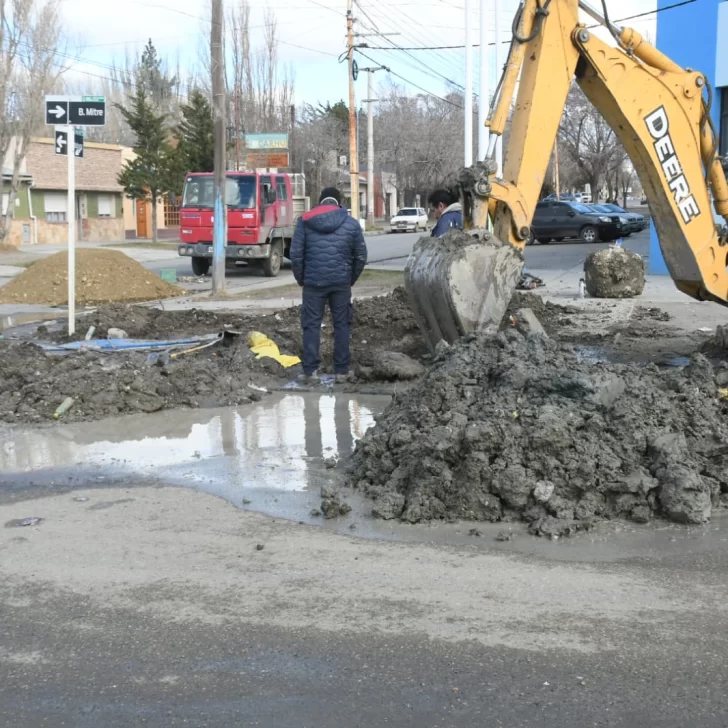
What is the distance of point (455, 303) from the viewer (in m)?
7.92

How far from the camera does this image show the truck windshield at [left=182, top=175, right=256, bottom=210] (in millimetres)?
24938

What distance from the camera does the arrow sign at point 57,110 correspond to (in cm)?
1273

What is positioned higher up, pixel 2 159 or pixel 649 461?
pixel 2 159

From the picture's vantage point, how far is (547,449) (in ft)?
19.1

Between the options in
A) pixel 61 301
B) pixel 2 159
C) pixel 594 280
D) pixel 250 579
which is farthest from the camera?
pixel 2 159

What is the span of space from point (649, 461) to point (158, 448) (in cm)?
383

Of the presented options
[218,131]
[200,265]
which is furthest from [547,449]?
[200,265]

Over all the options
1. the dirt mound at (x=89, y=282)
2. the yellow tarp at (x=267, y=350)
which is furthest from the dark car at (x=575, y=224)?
the yellow tarp at (x=267, y=350)

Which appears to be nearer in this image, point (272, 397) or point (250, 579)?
point (250, 579)

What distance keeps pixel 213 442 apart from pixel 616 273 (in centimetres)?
1100

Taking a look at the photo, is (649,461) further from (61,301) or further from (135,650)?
(61,301)

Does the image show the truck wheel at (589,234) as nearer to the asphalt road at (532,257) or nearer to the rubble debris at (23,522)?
the asphalt road at (532,257)

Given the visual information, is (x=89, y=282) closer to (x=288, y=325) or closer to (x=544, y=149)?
(x=288, y=325)

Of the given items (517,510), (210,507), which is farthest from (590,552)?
(210,507)
